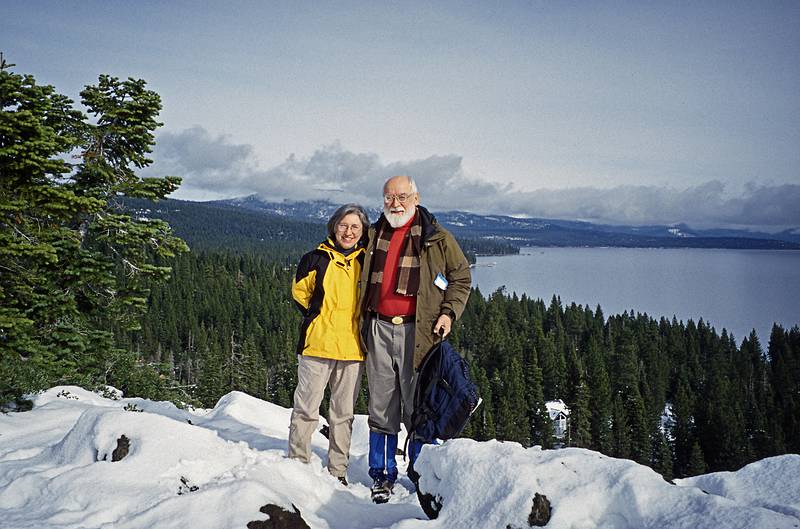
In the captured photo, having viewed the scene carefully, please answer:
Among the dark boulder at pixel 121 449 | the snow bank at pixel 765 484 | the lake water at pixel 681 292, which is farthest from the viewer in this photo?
the lake water at pixel 681 292

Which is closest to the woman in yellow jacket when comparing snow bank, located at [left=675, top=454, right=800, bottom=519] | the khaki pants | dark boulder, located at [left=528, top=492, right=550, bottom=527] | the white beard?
the khaki pants

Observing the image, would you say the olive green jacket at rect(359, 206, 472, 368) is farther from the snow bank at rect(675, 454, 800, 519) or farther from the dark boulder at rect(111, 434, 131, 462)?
the snow bank at rect(675, 454, 800, 519)

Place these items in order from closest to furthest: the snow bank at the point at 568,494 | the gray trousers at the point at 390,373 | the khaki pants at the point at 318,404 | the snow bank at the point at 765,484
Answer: the snow bank at the point at 568,494, the snow bank at the point at 765,484, the gray trousers at the point at 390,373, the khaki pants at the point at 318,404

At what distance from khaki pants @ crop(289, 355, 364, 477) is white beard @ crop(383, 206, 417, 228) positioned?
1438 millimetres

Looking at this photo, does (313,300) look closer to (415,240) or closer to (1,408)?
(415,240)

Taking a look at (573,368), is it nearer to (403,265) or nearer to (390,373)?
(390,373)

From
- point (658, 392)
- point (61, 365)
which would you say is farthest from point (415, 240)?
point (658, 392)

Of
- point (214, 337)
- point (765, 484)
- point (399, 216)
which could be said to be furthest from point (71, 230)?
point (214, 337)

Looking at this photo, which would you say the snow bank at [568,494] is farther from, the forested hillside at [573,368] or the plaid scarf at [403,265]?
the forested hillside at [573,368]

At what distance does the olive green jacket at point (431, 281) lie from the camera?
4434 millimetres

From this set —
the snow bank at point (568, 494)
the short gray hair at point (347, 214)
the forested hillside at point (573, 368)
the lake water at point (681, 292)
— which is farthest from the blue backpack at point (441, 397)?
the lake water at point (681, 292)

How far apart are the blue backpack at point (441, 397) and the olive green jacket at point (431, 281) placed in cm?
13

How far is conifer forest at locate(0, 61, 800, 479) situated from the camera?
8.77 m

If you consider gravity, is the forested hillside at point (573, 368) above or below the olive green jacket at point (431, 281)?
below
